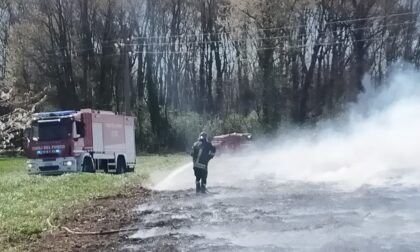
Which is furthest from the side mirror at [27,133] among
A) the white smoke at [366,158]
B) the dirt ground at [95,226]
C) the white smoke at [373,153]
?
the dirt ground at [95,226]

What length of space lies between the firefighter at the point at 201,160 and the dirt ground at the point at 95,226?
1.87 meters

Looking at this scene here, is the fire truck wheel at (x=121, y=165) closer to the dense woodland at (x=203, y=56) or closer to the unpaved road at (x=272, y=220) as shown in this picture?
the unpaved road at (x=272, y=220)

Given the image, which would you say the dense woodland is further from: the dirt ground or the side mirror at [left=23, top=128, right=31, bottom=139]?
the dirt ground

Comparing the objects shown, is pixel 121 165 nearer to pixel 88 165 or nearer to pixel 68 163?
pixel 88 165

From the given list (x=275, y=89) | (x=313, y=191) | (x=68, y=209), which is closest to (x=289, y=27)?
(x=275, y=89)

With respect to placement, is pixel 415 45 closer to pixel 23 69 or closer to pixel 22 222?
pixel 23 69

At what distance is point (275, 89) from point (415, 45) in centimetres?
1265

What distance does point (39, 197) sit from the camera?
62.2 ft

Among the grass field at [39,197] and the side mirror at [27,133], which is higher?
the side mirror at [27,133]

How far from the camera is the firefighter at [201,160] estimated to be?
21.2m

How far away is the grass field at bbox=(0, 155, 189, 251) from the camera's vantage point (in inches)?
534

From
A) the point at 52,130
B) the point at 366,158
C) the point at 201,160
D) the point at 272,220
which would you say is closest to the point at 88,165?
the point at 52,130

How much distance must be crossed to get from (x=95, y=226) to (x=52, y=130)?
15295mm

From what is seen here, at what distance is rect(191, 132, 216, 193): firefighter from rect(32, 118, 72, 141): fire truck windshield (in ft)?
30.8
